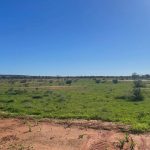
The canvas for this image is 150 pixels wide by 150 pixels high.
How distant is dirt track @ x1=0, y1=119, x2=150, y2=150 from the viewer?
13.8 meters

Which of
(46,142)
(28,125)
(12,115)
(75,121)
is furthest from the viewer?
(12,115)

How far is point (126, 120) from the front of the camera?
1970cm

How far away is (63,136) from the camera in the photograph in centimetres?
1560

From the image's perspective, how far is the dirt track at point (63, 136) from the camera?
45.4ft

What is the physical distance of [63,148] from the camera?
537 inches

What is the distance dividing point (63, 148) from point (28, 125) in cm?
506

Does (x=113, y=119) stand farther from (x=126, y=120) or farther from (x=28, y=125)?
(x=28, y=125)

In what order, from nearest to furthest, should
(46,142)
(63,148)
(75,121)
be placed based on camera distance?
(63,148), (46,142), (75,121)

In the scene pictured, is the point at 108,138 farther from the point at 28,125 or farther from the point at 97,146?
the point at 28,125

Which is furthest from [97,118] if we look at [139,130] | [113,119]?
[139,130]

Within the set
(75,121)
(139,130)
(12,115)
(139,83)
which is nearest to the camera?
(139,130)

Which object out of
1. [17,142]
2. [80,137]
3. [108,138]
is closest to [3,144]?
[17,142]

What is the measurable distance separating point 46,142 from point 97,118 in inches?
262

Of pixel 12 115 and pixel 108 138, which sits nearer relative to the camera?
pixel 108 138
